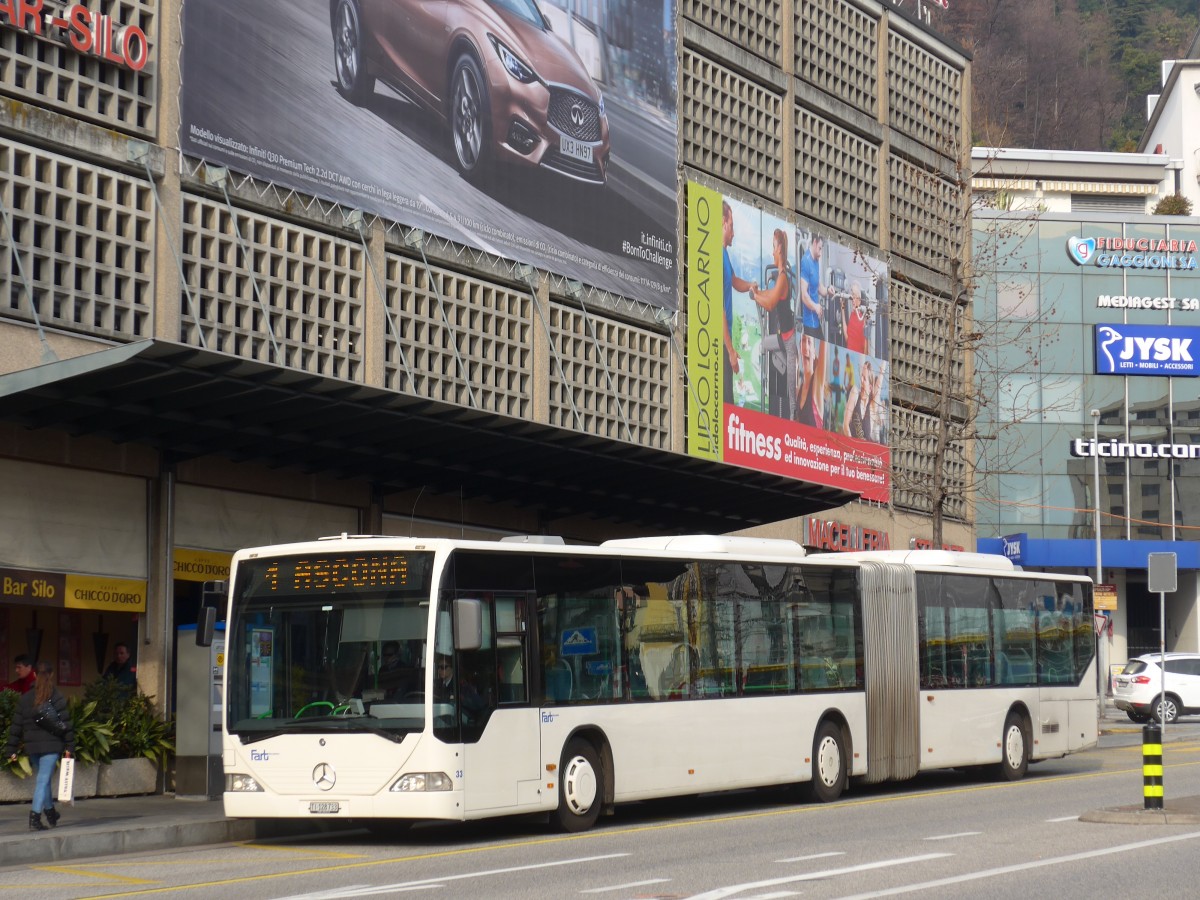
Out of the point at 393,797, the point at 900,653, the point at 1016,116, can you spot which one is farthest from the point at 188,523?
the point at 1016,116

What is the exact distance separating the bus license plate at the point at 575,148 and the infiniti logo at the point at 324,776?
48.8ft

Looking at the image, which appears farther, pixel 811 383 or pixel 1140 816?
pixel 811 383

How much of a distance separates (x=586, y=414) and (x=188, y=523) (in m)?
9.21

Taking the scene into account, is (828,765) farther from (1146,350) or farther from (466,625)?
(1146,350)

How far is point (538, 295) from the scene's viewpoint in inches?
1148

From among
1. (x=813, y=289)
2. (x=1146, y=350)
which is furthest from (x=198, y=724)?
(x=1146, y=350)

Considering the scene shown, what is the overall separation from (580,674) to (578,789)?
3.73ft

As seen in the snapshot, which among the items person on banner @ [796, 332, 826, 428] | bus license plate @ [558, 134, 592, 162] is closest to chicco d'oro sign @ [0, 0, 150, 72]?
bus license plate @ [558, 134, 592, 162]

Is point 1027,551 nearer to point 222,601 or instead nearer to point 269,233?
point 269,233

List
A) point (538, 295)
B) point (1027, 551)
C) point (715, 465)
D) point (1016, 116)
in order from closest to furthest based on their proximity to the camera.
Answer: point (715, 465)
point (538, 295)
point (1027, 551)
point (1016, 116)

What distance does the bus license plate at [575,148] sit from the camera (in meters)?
29.0

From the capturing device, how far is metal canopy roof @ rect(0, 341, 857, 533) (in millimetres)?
18312

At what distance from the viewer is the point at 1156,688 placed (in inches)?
1641

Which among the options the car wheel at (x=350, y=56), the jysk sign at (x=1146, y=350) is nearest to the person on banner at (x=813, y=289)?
the car wheel at (x=350, y=56)
